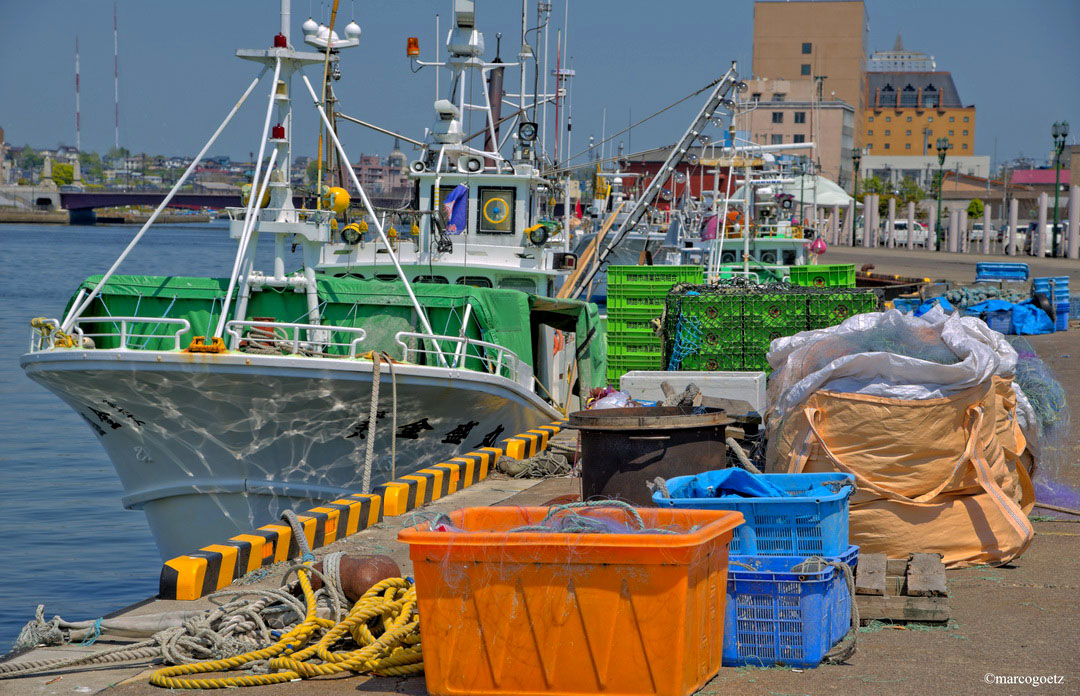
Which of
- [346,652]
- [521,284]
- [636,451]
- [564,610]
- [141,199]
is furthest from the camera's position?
[141,199]

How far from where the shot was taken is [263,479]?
11266mm

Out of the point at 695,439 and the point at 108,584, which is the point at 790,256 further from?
the point at 695,439

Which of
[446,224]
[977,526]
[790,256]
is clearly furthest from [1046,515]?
[790,256]

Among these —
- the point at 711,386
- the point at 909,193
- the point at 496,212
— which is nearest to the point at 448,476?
the point at 711,386

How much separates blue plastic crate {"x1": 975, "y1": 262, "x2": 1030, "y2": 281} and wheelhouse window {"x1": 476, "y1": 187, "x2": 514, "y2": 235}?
69.5ft

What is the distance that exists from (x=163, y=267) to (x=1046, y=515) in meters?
59.2

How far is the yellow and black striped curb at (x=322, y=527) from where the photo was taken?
667 cm

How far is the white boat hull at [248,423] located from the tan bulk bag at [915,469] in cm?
447

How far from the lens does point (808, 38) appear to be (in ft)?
331

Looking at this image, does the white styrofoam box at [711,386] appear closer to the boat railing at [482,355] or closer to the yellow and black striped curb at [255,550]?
the boat railing at [482,355]

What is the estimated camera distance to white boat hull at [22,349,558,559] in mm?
10320

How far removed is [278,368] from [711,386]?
3911 millimetres

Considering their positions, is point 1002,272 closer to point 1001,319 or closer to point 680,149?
point 1001,319

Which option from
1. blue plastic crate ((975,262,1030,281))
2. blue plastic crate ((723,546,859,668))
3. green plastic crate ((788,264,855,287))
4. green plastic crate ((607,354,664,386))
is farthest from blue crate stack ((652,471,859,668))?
blue plastic crate ((975,262,1030,281))
